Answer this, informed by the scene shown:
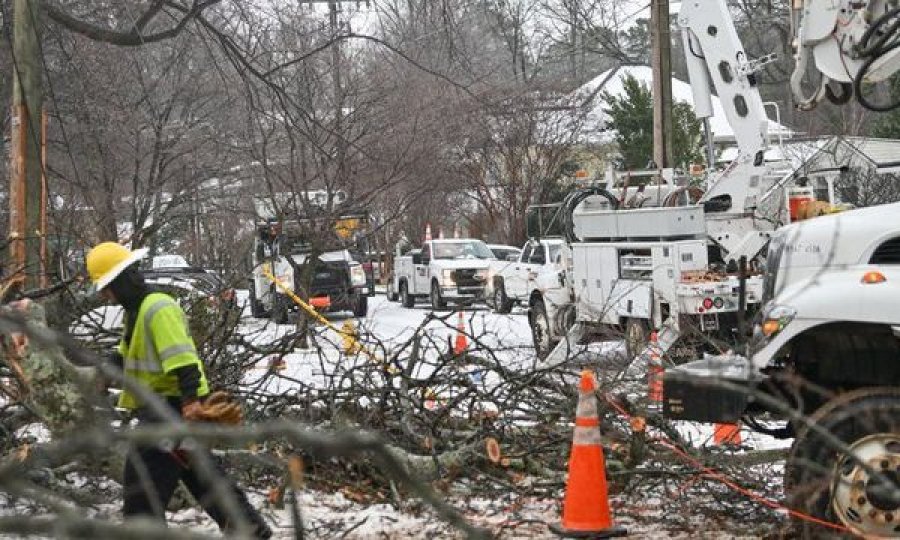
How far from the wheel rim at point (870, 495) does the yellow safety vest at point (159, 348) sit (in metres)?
2.89

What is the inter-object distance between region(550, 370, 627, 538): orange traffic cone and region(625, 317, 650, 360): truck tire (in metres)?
4.14

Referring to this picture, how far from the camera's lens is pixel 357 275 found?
2758 cm

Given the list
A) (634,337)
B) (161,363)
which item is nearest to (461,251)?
(634,337)

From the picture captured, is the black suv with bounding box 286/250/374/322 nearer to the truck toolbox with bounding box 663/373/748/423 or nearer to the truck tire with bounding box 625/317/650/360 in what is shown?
the truck tire with bounding box 625/317/650/360

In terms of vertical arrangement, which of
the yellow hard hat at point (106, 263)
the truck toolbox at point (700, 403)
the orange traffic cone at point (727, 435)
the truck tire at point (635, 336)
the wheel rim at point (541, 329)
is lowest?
the wheel rim at point (541, 329)

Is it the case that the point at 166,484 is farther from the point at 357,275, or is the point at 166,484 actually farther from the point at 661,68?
the point at 357,275

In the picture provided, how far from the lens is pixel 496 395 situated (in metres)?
8.12

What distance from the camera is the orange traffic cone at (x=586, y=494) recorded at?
21.2 feet

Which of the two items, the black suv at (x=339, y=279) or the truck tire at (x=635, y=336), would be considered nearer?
the truck tire at (x=635, y=336)

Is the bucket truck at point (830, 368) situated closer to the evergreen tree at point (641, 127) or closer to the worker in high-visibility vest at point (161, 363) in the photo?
the worker in high-visibility vest at point (161, 363)

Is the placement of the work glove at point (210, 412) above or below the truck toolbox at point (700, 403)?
above

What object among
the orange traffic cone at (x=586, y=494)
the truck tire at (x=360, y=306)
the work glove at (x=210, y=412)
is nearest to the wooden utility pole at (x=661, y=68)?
the truck tire at (x=360, y=306)

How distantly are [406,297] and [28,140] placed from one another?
72.1 ft

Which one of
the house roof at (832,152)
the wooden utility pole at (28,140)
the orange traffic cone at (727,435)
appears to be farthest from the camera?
the house roof at (832,152)
